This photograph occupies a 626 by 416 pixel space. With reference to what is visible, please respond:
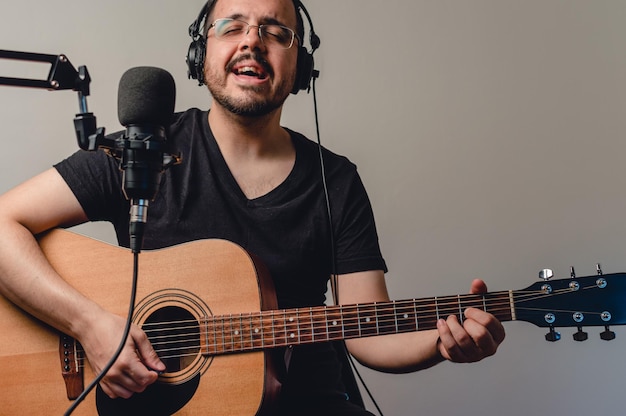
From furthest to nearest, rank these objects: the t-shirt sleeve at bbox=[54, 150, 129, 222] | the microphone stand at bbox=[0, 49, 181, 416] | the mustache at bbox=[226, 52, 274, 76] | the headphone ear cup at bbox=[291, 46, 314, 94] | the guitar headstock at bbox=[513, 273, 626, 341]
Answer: the headphone ear cup at bbox=[291, 46, 314, 94] → the mustache at bbox=[226, 52, 274, 76] → the t-shirt sleeve at bbox=[54, 150, 129, 222] → the guitar headstock at bbox=[513, 273, 626, 341] → the microphone stand at bbox=[0, 49, 181, 416]

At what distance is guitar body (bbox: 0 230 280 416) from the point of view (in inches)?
57.9

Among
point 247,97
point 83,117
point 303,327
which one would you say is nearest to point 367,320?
point 303,327

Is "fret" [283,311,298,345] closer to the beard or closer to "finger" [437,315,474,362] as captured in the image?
"finger" [437,315,474,362]

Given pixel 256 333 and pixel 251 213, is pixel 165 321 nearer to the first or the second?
pixel 256 333

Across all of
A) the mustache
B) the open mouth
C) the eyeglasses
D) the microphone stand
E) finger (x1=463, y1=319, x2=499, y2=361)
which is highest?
the eyeglasses

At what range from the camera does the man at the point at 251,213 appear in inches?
60.2

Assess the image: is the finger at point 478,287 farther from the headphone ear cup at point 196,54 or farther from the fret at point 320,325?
the headphone ear cup at point 196,54

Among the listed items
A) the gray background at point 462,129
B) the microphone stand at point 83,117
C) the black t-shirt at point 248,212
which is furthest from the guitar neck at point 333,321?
the gray background at point 462,129

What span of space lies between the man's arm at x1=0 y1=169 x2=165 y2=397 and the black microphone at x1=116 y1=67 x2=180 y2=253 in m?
0.44

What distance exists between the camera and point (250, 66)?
179 cm

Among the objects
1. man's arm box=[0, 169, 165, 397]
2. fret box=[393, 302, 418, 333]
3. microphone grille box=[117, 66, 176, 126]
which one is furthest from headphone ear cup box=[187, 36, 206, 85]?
fret box=[393, 302, 418, 333]

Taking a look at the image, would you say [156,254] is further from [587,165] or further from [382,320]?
[587,165]

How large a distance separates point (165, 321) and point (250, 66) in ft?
2.36

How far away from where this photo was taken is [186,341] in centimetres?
153
